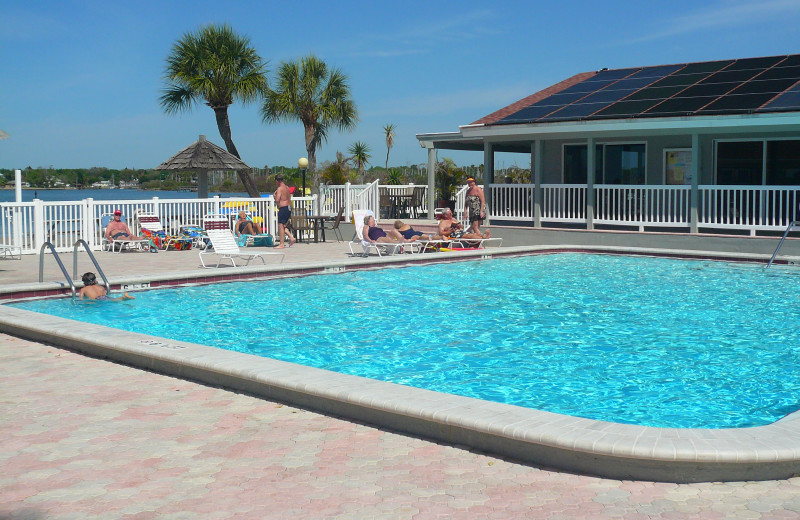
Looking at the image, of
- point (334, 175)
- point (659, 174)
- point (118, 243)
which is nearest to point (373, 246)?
point (118, 243)

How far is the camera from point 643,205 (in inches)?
751

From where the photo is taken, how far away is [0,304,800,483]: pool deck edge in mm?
4305

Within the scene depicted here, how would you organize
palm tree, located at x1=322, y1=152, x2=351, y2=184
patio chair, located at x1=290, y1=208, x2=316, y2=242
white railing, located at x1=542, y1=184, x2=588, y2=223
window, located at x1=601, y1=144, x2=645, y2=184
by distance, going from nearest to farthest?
white railing, located at x1=542, y1=184, x2=588, y2=223, window, located at x1=601, y1=144, x2=645, y2=184, patio chair, located at x1=290, y1=208, x2=316, y2=242, palm tree, located at x1=322, y1=152, x2=351, y2=184

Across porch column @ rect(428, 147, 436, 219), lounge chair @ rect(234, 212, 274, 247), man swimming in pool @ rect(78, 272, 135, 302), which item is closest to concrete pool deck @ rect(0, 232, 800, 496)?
man swimming in pool @ rect(78, 272, 135, 302)

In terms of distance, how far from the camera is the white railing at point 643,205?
59.4 ft

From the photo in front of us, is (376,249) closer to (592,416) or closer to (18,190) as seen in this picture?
(18,190)

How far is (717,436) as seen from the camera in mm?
4566

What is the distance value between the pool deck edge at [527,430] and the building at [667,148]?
1308cm

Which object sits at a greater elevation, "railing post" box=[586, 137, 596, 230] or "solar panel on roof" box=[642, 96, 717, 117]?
"solar panel on roof" box=[642, 96, 717, 117]

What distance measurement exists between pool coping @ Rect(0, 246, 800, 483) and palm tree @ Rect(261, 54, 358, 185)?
3121 centimetres

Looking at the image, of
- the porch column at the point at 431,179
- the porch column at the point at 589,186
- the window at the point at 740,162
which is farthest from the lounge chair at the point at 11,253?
the window at the point at 740,162

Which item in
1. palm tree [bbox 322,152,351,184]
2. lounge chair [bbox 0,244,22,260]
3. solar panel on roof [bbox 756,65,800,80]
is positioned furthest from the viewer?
palm tree [bbox 322,152,351,184]

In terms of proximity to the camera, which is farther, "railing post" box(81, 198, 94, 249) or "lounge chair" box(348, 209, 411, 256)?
"railing post" box(81, 198, 94, 249)

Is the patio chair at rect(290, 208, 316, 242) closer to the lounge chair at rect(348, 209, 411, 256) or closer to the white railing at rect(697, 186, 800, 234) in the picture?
the lounge chair at rect(348, 209, 411, 256)
